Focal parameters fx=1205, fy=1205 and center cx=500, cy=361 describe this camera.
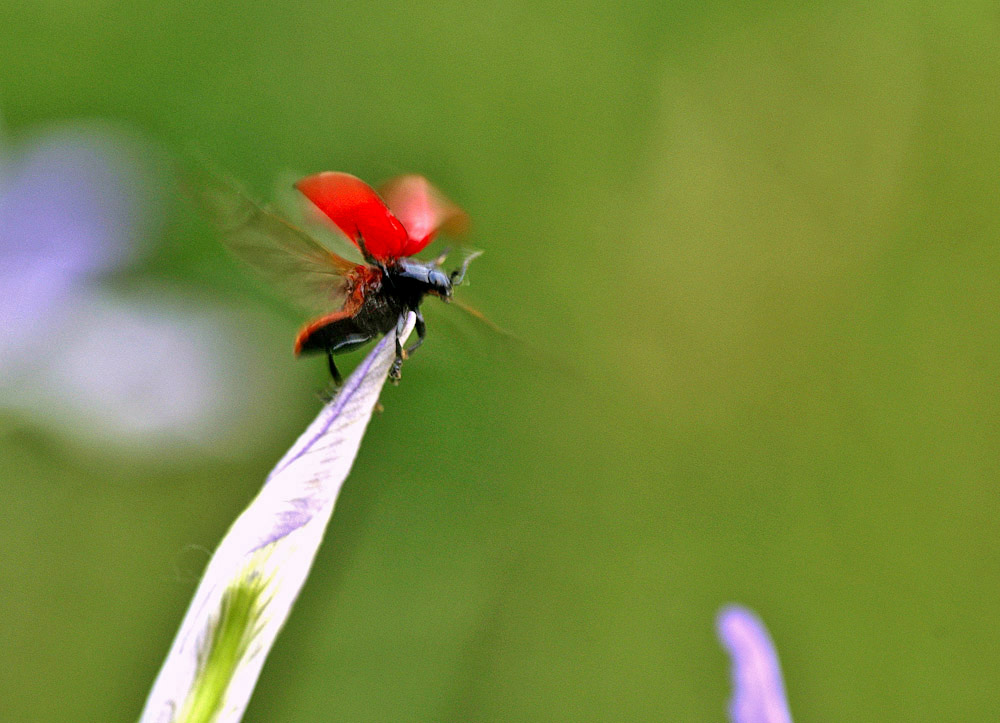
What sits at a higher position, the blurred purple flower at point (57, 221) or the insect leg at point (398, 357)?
the blurred purple flower at point (57, 221)

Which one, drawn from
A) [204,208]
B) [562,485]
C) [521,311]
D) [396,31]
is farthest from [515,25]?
[204,208]

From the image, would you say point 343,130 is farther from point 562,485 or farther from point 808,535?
point 808,535

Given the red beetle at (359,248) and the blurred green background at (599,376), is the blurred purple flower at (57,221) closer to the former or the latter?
the blurred green background at (599,376)

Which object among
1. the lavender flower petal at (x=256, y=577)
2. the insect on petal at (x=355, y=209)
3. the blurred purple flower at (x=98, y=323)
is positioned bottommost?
the lavender flower petal at (x=256, y=577)

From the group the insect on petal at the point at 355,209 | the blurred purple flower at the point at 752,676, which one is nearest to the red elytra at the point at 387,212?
the insect on petal at the point at 355,209

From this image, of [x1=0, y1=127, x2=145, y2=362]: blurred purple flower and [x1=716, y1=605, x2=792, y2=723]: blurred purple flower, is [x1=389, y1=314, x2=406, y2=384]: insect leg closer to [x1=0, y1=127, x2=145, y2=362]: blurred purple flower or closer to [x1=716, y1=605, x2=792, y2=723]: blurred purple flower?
[x1=716, y1=605, x2=792, y2=723]: blurred purple flower

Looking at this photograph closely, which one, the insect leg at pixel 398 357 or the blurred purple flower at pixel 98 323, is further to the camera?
the blurred purple flower at pixel 98 323

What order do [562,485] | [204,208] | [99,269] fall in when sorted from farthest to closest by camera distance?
[562,485]
[99,269]
[204,208]
